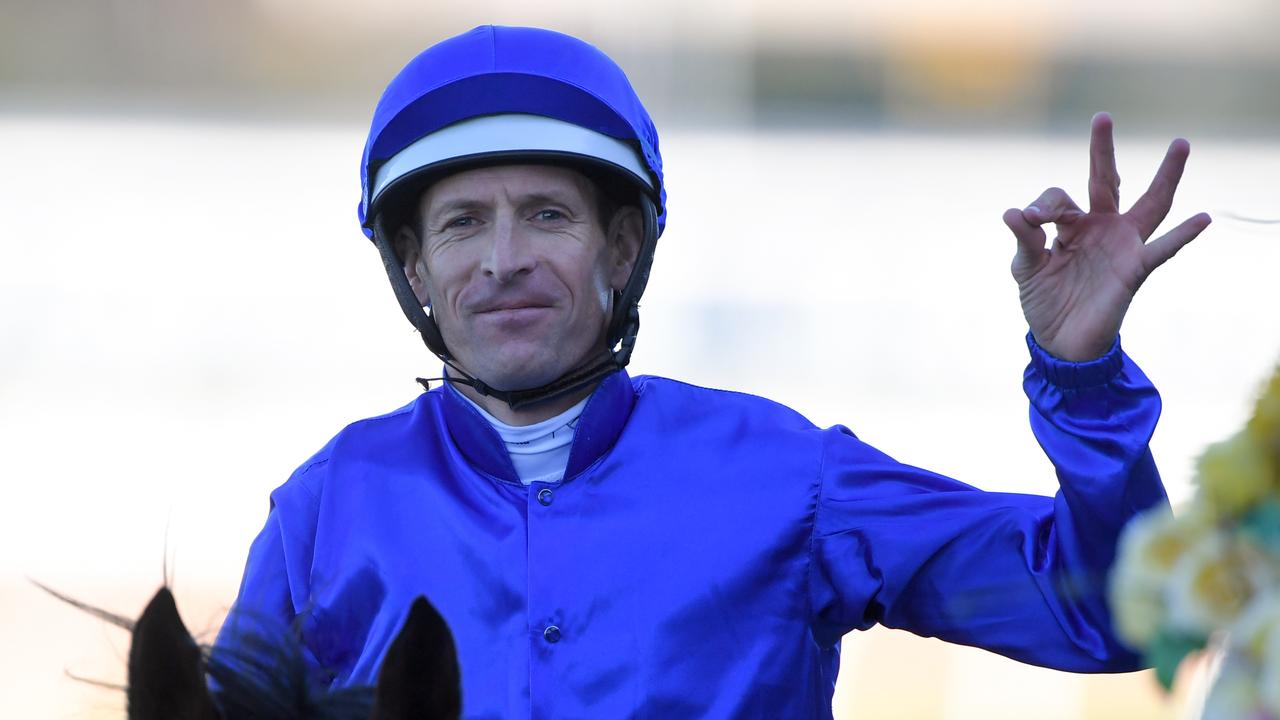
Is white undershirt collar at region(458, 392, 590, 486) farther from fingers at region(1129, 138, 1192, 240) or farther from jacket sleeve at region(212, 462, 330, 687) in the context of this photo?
fingers at region(1129, 138, 1192, 240)

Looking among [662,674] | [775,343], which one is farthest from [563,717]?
[775,343]

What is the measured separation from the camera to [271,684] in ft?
4.54

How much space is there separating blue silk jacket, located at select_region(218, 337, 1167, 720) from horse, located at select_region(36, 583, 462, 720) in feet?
1.39

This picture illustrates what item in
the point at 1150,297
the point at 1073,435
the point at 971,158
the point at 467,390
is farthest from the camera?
the point at 971,158

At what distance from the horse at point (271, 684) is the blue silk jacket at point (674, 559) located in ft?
1.39

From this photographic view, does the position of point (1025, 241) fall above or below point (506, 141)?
below

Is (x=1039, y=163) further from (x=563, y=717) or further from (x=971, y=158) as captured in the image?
(x=563, y=717)

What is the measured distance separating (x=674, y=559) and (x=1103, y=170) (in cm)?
75

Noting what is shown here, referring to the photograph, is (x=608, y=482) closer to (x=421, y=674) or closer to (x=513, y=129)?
(x=513, y=129)

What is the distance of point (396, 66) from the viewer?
17.7ft

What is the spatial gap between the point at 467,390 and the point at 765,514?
516mm

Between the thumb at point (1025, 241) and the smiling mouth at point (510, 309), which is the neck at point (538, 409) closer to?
the smiling mouth at point (510, 309)

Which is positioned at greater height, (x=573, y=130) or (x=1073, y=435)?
(x=573, y=130)

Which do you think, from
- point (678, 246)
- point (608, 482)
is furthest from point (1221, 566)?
point (678, 246)
